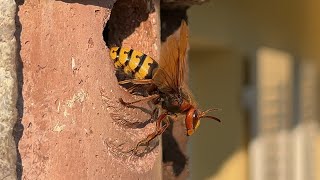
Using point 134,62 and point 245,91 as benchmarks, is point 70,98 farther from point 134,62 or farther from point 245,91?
point 245,91

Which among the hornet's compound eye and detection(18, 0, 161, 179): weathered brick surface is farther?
the hornet's compound eye

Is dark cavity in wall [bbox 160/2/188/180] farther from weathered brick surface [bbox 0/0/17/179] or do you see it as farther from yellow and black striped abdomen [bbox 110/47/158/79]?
weathered brick surface [bbox 0/0/17/179]

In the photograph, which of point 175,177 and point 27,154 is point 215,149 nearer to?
point 175,177

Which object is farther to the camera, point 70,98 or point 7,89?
point 70,98

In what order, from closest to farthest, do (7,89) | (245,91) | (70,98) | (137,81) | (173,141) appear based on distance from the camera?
(7,89) → (70,98) → (137,81) → (173,141) → (245,91)

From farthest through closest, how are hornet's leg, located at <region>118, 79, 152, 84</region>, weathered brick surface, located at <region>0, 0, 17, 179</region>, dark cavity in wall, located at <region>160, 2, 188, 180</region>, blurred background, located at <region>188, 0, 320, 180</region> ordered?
blurred background, located at <region>188, 0, 320, 180</region> → dark cavity in wall, located at <region>160, 2, 188, 180</region> → hornet's leg, located at <region>118, 79, 152, 84</region> → weathered brick surface, located at <region>0, 0, 17, 179</region>

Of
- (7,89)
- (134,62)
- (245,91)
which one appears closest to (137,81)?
(134,62)

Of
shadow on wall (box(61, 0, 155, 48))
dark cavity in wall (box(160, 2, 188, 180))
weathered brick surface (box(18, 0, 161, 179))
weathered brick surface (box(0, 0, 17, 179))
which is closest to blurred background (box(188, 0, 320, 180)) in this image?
dark cavity in wall (box(160, 2, 188, 180))

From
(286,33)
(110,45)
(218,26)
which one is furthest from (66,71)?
(286,33)

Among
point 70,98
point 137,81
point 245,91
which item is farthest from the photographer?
point 245,91
